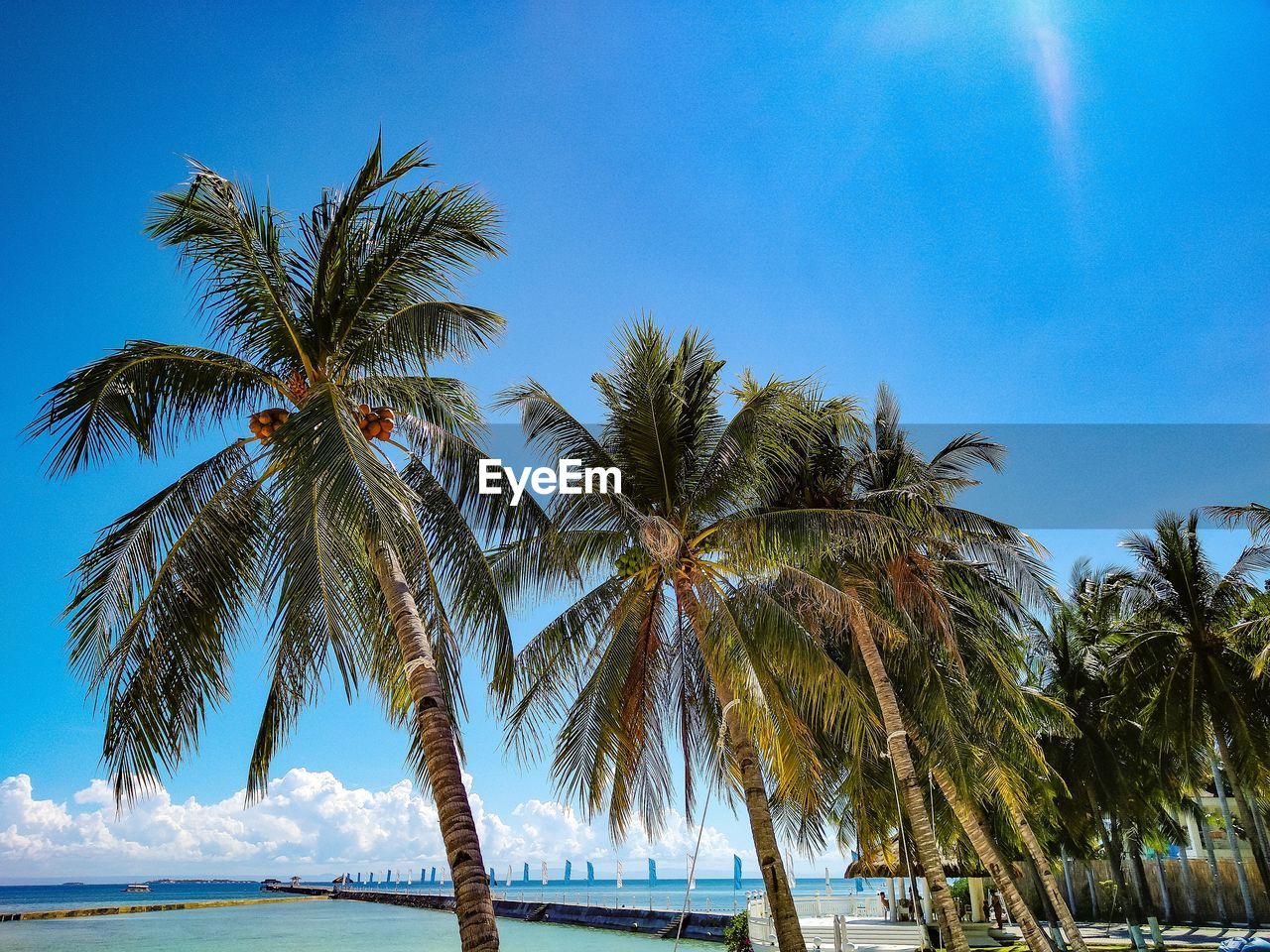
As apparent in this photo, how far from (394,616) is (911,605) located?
32.6 ft

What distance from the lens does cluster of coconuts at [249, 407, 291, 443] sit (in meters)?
7.94

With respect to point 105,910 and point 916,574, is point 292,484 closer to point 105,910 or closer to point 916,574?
point 916,574

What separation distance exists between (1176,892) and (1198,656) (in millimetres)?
14893

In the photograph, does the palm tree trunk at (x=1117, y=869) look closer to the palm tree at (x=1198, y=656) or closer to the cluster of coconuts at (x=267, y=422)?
the palm tree at (x=1198, y=656)

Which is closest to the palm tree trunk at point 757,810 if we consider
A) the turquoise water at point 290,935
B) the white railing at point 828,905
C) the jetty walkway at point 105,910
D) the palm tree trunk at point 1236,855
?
the white railing at point 828,905

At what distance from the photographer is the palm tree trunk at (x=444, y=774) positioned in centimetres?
614

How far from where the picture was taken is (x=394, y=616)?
7.50m

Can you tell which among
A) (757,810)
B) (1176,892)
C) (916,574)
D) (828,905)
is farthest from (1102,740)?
(757,810)

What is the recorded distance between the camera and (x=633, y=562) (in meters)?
11.2

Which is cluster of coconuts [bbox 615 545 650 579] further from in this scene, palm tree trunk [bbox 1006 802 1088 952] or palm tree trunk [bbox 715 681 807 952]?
palm tree trunk [bbox 1006 802 1088 952]

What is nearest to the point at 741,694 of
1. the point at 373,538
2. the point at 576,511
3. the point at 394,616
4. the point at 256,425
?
the point at 576,511

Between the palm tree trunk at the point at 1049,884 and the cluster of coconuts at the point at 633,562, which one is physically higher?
the cluster of coconuts at the point at 633,562

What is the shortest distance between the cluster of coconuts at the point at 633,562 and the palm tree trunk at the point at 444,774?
3863 mm

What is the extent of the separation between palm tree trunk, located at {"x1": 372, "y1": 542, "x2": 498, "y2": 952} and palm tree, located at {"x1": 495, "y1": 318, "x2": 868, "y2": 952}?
294 centimetres
